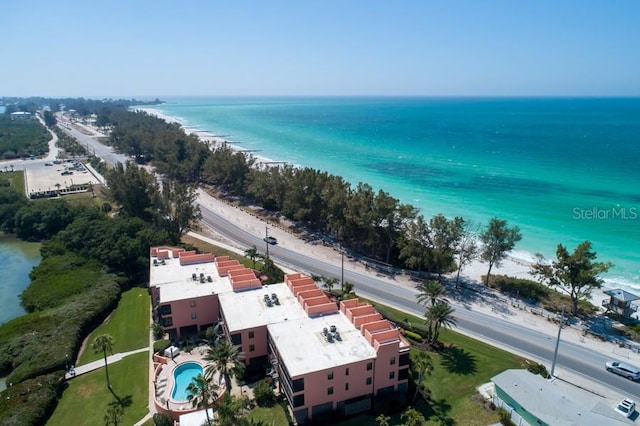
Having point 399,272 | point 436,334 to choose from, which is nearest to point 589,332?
point 436,334

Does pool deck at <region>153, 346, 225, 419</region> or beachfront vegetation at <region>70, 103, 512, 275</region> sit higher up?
beachfront vegetation at <region>70, 103, 512, 275</region>

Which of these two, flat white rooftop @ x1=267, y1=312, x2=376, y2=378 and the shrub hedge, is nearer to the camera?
flat white rooftop @ x1=267, y1=312, x2=376, y2=378

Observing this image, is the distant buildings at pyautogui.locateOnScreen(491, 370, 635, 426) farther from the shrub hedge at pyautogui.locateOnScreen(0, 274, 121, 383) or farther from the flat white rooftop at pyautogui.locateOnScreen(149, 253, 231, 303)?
the shrub hedge at pyautogui.locateOnScreen(0, 274, 121, 383)

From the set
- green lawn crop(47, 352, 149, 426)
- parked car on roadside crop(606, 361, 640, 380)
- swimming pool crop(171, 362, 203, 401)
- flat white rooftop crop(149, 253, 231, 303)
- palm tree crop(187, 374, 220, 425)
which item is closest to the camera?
palm tree crop(187, 374, 220, 425)

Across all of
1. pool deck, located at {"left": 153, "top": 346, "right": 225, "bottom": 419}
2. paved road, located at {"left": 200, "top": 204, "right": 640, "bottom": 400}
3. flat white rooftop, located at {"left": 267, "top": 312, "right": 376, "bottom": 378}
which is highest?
flat white rooftop, located at {"left": 267, "top": 312, "right": 376, "bottom": 378}

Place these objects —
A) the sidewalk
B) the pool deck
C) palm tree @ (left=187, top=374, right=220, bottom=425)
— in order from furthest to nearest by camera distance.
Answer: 1. the sidewalk
2. the pool deck
3. palm tree @ (left=187, top=374, right=220, bottom=425)

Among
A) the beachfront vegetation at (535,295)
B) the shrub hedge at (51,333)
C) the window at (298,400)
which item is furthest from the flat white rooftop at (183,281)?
the beachfront vegetation at (535,295)

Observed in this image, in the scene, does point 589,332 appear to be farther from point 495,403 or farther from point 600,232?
point 600,232

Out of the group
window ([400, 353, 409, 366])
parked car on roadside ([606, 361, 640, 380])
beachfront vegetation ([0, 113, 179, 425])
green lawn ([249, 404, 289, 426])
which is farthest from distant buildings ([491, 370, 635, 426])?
beachfront vegetation ([0, 113, 179, 425])
